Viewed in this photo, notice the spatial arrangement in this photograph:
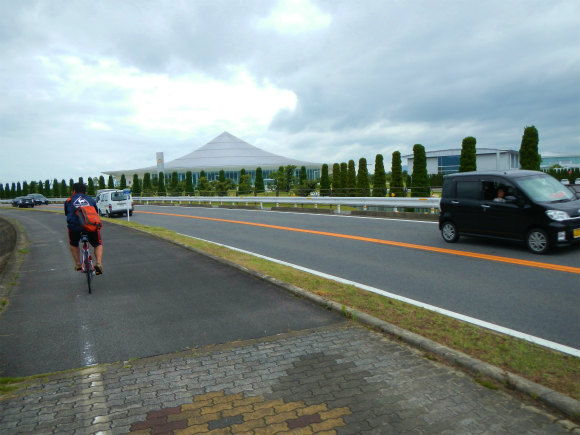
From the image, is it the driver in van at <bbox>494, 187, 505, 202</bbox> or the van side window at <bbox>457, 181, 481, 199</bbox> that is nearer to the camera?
the driver in van at <bbox>494, 187, 505, 202</bbox>

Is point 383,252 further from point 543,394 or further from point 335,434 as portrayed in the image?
point 335,434

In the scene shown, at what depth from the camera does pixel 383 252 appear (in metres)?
10.2

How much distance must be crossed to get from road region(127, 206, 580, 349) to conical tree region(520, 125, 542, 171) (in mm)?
10863

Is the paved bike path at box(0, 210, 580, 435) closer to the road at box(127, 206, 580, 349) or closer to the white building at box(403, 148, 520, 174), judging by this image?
the road at box(127, 206, 580, 349)

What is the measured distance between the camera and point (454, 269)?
8156 millimetres

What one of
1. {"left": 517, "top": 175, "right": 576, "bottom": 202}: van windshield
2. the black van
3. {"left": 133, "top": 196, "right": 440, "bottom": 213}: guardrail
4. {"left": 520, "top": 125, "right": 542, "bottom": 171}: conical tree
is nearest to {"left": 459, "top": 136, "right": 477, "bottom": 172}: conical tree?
{"left": 520, "top": 125, "right": 542, "bottom": 171}: conical tree

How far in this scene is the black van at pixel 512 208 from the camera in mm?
8953

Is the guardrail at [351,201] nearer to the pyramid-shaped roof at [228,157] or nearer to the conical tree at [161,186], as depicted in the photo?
the conical tree at [161,186]

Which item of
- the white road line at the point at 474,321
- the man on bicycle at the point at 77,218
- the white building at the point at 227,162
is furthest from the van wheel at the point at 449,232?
the white building at the point at 227,162

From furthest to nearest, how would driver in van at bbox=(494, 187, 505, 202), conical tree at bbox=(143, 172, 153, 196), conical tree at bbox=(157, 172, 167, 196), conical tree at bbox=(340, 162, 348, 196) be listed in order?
conical tree at bbox=(143, 172, 153, 196)
conical tree at bbox=(157, 172, 167, 196)
conical tree at bbox=(340, 162, 348, 196)
driver in van at bbox=(494, 187, 505, 202)

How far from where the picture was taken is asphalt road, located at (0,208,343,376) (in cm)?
455

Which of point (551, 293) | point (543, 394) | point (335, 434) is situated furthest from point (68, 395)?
point (551, 293)

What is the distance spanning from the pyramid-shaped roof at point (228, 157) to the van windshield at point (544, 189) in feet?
256

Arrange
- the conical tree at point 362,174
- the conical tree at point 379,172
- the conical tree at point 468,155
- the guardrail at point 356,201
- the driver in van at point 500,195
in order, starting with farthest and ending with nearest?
the conical tree at point 362,174
the conical tree at point 379,172
the conical tree at point 468,155
the guardrail at point 356,201
the driver in van at point 500,195
